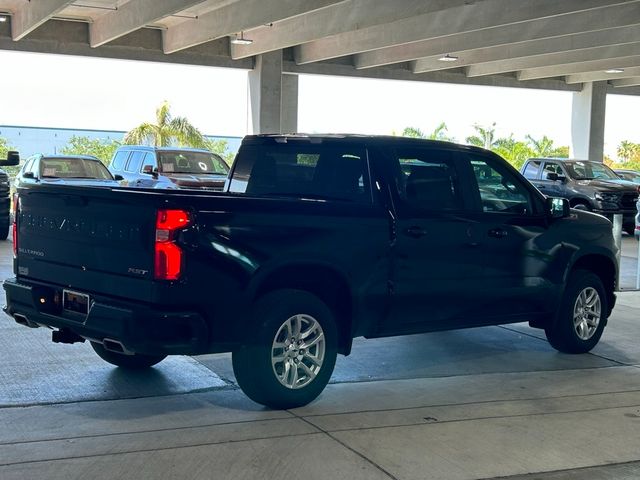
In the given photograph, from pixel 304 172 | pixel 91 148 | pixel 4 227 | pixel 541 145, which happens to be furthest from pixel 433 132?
pixel 304 172

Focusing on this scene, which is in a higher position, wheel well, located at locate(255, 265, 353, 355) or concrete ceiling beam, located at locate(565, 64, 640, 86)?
concrete ceiling beam, located at locate(565, 64, 640, 86)

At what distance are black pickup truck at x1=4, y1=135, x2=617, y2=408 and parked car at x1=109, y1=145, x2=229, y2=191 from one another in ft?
37.2

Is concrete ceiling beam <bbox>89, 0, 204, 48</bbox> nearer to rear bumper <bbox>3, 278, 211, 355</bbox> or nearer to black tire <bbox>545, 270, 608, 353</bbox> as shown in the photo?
black tire <bbox>545, 270, 608, 353</bbox>

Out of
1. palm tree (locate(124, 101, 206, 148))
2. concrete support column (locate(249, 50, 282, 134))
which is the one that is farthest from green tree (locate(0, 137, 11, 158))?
concrete support column (locate(249, 50, 282, 134))

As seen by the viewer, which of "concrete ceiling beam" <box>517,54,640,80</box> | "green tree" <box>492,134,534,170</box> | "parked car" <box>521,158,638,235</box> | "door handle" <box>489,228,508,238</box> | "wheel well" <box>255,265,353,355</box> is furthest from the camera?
"green tree" <box>492,134,534,170</box>

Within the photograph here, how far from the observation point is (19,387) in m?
6.48

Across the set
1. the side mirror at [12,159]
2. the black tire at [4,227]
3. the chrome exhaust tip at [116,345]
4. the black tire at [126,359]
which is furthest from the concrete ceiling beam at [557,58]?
the chrome exhaust tip at [116,345]

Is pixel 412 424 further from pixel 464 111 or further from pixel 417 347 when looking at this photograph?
pixel 464 111

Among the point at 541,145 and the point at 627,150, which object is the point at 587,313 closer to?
the point at 541,145

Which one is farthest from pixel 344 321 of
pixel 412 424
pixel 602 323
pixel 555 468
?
pixel 602 323

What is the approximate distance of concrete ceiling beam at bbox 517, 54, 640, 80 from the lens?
93.7 ft

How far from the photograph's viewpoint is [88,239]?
5.82m

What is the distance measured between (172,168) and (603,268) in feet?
41.5

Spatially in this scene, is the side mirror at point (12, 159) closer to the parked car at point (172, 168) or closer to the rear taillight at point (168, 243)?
the parked car at point (172, 168)
